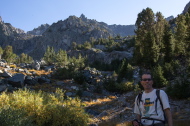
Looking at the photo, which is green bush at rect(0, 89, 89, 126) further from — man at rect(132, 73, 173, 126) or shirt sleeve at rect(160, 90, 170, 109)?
shirt sleeve at rect(160, 90, 170, 109)

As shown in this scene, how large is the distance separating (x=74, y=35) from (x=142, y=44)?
149 meters

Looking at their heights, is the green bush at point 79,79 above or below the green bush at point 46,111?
below

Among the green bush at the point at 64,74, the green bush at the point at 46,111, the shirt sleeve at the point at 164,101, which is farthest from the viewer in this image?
the green bush at the point at 64,74

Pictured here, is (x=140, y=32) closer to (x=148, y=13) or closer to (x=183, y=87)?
(x=148, y=13)

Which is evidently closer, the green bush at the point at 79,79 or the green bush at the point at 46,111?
the green bush at the point at 46,111

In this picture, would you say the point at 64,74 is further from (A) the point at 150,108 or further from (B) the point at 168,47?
(A) the point at 150,108

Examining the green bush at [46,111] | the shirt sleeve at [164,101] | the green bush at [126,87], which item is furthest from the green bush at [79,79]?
the shirt sleeve at [164,101]

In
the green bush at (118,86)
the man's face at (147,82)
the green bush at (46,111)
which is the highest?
the man's face at (147,82)

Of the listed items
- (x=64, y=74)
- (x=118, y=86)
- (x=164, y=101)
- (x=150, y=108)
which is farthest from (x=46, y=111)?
(x=64, y=74)

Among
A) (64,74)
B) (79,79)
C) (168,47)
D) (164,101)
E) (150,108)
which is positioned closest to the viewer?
(164,101)

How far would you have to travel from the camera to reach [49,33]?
18625 centimetres

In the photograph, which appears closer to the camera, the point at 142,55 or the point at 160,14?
the point at 142,55

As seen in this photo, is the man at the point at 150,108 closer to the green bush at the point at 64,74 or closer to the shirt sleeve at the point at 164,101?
the shirt sleeve at the point at 164,101

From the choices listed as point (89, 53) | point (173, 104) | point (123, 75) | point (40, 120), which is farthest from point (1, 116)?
point (89, 53)
